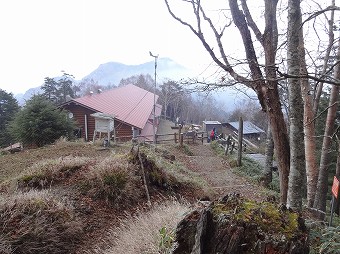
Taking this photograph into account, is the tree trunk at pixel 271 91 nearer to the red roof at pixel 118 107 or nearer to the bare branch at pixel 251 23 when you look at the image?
the bare branch at pixel 251 23

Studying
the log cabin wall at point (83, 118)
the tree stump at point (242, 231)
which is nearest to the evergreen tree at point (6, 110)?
the log cabin wall at point (83, 118)

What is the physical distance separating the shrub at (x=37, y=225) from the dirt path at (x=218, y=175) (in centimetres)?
427

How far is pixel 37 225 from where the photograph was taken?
15.4 ft

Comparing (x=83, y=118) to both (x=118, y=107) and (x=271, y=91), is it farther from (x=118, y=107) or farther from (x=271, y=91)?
(x=271, y=91)

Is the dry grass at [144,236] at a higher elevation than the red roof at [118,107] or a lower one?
lower

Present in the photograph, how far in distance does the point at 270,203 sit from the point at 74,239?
3.71m

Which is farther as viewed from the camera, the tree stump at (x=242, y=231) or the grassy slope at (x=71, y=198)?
the grassy slope at (x=71, y=198)

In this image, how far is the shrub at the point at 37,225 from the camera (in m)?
4.44

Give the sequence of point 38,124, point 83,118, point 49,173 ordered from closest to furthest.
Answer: point 49,173 < point 38,124 < point 83,118

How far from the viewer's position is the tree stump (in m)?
2.45

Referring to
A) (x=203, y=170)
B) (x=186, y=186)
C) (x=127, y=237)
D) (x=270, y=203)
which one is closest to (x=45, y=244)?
(x=127, y=237)

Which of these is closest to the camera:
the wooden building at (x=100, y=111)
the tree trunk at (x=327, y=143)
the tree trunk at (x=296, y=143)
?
the tree trunk at (x=296, y=143)

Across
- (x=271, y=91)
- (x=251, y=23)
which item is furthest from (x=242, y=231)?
(x=251, y=23)

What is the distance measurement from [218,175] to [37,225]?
26.2 feet
